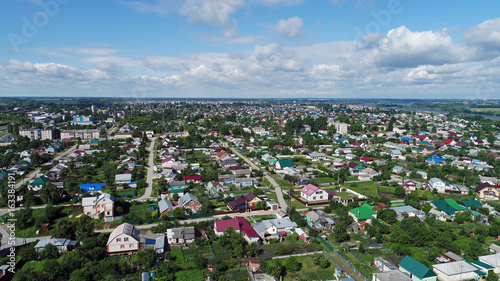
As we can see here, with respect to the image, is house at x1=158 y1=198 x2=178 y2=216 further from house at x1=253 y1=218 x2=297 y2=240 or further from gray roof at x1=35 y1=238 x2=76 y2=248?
house at x1=253 y1=218 x2=297 y2=240

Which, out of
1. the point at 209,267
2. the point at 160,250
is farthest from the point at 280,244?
the point at 160,250

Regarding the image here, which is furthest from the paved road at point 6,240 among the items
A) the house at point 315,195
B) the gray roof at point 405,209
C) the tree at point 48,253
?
the gray roof at point 405,209

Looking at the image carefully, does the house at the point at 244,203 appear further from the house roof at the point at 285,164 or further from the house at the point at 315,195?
the house roof at the point at 285,164

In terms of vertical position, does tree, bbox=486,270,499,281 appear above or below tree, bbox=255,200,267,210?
above

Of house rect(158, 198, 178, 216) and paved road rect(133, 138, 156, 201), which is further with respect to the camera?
paved road rect(133, 138, 156, 201)

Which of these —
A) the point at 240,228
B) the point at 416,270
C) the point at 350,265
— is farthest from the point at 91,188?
the point at 416,270

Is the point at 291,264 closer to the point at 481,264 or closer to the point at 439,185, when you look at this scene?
the point at 481,264

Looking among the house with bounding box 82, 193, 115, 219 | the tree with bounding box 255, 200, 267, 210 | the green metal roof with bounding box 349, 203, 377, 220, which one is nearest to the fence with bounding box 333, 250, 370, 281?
the green metal roof with bounding box 349, 203, 377, 220
